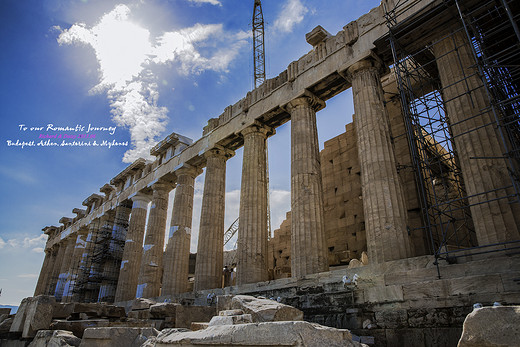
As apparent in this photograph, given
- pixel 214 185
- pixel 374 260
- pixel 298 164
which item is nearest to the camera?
pixel 374 260

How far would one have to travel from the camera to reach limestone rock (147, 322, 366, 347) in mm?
4363

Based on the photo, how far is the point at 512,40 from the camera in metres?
14.2

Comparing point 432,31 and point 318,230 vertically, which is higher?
point 432,31

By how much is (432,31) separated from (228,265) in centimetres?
2383

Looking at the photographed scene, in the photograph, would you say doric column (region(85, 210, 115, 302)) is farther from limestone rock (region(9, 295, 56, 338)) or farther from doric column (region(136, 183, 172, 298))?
limestone rock (region(9, 295, 56, 338))

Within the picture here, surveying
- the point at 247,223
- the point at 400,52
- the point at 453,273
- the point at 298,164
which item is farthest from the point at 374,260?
the point at 400,52

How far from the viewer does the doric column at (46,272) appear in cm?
4082

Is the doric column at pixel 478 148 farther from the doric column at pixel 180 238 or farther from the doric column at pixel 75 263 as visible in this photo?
the doric column at pixel 75 263

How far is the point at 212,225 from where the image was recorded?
67.7 feet

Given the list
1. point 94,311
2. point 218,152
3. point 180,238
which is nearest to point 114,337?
point 94,311

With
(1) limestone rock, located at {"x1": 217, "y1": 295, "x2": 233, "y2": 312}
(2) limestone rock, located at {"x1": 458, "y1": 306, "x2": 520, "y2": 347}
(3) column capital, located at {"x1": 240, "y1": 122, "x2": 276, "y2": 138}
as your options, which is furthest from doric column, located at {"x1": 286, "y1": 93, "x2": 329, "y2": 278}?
(2) limestone rock, located at {"x1": 458, "y1": 306, "x2": 520, "y2": 347}

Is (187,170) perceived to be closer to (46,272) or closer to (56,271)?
(56,271)

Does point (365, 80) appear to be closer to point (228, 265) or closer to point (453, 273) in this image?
point (453, 273)

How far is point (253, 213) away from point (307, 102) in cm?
593
